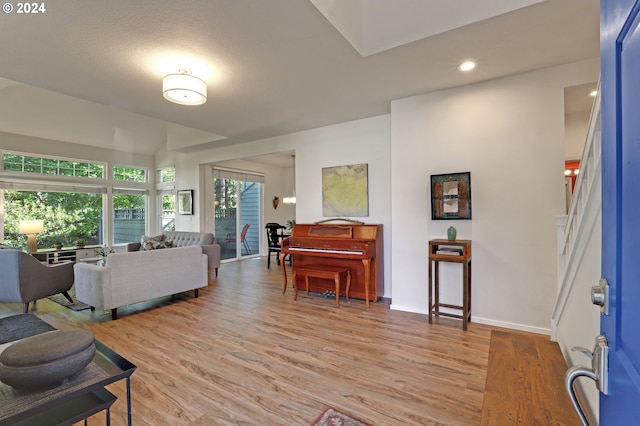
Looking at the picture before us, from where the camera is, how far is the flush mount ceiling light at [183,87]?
2617 mm

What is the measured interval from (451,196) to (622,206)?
9.38 ft

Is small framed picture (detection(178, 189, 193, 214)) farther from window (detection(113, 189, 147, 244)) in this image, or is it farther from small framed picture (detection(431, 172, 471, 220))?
small framed picture (detection(431, 172, 471, 220))

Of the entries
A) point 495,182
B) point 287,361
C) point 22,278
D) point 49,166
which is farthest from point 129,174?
point 495,182

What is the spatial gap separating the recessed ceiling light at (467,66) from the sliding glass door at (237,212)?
576 centimetres

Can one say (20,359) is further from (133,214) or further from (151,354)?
(133,214)

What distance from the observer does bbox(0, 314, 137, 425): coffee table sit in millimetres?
1202

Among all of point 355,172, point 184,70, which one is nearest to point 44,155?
point 184,70

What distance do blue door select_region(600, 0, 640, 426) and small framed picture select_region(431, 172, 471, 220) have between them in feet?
8.86

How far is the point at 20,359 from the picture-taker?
1.27 m

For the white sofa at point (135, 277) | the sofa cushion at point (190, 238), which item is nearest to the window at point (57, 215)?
the sofa cushion at point (190, 238)

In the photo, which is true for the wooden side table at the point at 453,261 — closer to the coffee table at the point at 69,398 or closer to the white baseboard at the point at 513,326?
the white baseboard at the point at 513,326

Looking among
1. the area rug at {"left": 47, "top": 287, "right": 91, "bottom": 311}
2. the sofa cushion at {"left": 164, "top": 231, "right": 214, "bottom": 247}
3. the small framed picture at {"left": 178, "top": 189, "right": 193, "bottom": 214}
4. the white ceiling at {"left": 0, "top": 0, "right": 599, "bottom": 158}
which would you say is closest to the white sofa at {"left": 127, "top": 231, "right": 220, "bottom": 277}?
the sofa cushion at {"left": 164, "top": 231, "right": 214, "bottom": 247}

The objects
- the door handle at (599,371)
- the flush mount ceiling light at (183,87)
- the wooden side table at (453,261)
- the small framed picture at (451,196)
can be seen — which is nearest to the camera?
the door handle at (599,371)

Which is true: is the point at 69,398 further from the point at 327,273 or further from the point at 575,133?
the point at 575,133
